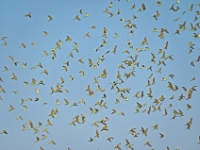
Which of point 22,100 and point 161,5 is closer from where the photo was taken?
point 161,5

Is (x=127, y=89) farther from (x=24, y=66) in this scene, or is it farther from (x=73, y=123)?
(x=24, y=66)

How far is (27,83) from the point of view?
71.7 feet

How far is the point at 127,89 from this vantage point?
21.9 meters

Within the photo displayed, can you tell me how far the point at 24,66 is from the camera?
21.4 meters

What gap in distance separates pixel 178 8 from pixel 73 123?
6.64m

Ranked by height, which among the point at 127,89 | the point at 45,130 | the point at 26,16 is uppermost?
the point at 26,16

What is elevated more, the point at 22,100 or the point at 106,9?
the point at 106,9

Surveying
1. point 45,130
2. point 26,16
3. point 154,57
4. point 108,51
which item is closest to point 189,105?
point 154,57

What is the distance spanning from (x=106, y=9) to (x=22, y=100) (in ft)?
17.6

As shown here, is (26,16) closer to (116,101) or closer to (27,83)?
(27,83)

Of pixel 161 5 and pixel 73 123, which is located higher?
pixel 161 5

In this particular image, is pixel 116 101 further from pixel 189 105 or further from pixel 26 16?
pixel 26 16

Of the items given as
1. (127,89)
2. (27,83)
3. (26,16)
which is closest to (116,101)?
(127,89)

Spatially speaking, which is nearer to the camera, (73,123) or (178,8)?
(178,8)
